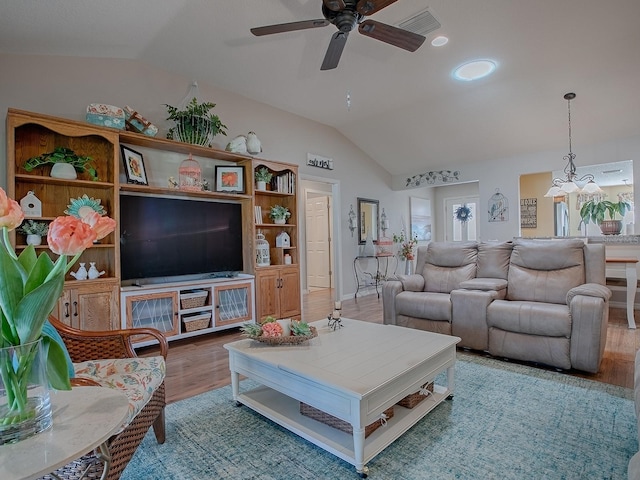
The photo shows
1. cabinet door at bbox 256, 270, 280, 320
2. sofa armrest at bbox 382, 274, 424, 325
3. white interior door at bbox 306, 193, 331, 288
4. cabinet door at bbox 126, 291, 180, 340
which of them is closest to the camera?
cabinet door at bbox 126, 291, 180, 340

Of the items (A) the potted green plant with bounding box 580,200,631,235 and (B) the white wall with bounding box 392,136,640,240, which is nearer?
(A) the potted green plant with bounding box 580,200,631,235

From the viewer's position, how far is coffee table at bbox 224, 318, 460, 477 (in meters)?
1.50

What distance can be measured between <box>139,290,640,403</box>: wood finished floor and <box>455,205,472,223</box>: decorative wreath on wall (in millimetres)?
4289

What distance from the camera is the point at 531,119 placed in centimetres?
485

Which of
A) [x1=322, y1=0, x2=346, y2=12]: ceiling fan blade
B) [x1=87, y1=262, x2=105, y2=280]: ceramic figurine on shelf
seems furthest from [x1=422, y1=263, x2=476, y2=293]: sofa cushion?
[x1=87, y1=262, x2=105, y2=280]: ceramic figurine on shelf

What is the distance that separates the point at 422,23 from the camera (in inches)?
118

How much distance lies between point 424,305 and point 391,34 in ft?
7.55

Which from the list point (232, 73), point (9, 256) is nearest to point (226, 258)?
point (232, 73)

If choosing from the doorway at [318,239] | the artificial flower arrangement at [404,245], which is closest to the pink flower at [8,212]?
the doorway at [318,239]

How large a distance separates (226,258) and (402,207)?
4808 mm

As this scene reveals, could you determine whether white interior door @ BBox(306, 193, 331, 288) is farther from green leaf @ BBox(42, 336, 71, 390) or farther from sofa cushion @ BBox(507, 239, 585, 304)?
green leaf @ BBox(42, 336, 71, 390)

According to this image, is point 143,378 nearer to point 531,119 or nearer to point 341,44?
point 341,44

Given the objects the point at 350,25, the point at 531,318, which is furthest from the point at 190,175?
the point at 531,318

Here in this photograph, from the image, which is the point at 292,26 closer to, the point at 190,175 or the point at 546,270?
the point at 190,175
